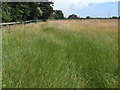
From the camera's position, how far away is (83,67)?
423cm

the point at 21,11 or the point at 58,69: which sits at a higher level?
the point at 21,11

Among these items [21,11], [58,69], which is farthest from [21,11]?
[58,69]

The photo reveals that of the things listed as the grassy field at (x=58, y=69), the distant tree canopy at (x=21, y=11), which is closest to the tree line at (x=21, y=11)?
the distant tree canopy at (x=21, y=11)

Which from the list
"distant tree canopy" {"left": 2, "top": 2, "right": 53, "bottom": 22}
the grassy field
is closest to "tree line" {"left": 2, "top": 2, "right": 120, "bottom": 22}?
"distant tree canopy" {"left": 2, "top": 2, "right": 53, "bottom": 22}

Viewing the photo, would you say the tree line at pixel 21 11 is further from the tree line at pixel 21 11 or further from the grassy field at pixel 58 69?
the grassy field at pixel 58 69

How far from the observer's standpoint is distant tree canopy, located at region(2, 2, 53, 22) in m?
13.2

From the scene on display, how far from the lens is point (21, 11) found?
64.1 feet

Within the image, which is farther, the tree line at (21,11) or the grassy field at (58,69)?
the tree line at (21,11)

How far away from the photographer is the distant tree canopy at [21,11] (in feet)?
43.3

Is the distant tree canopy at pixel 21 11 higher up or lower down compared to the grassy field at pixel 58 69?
higher up

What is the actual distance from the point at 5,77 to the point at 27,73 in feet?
1.16

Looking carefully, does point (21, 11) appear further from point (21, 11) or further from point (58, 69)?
point (58, 69)

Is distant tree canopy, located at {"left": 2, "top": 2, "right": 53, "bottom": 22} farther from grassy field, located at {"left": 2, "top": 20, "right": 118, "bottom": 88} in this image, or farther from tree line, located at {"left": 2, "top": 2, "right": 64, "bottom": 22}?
grassy field, located at {"left": 2, "top": 20, "right": 118, "bottom": 88}

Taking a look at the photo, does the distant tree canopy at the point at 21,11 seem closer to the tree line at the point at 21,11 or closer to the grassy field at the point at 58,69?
the tree line at the point at 21,11
